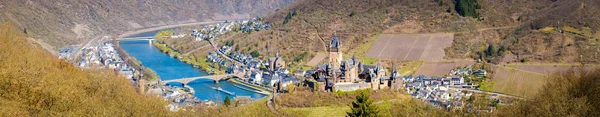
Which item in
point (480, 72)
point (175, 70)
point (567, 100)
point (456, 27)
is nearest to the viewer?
point (567, 100)

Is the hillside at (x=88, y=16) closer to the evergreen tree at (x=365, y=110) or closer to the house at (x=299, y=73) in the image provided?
the house at (x=299, y=73)

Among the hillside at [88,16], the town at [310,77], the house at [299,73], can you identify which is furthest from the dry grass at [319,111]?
the hillside at [88,16]

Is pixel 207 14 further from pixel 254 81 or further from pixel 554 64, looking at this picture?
pixel 554 64

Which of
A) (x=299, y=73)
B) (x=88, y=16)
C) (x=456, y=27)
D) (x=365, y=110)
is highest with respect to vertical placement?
(x=88, y=16)

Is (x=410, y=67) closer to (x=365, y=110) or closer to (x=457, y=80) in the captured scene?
(x=457, y=80)

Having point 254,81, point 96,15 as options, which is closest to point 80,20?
point 96,15

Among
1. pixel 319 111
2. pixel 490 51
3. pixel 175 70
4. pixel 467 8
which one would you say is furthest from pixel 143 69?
pixel 467 8

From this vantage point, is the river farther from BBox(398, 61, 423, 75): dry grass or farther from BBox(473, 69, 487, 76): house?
BBox(473, 69, 487, 76): house

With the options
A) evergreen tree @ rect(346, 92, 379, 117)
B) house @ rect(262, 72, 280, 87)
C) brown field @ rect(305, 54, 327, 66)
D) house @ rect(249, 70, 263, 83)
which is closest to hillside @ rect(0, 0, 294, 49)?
house @ rect(249, 70, 263, 83)
